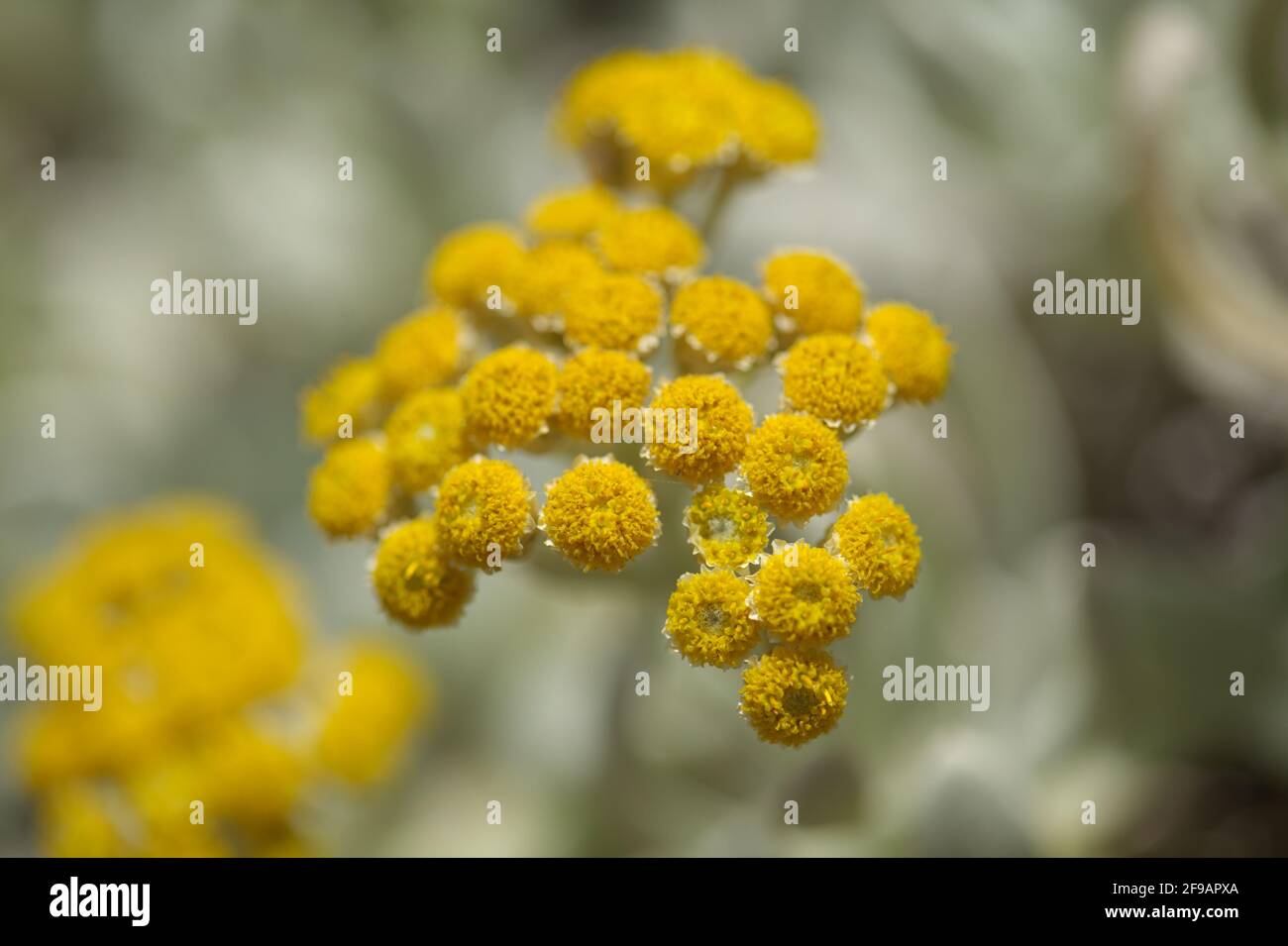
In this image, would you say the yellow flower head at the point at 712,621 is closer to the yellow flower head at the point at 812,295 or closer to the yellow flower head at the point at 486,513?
the yellow flower head at the point at 486,513

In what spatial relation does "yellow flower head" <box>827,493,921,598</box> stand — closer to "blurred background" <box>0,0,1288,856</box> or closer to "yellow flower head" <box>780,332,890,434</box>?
"yellow flower head" <box>780,332,890,434</box>

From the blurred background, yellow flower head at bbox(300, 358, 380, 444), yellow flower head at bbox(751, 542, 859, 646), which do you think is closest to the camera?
yellow flower head at bbox(751, 542, 859, 646)

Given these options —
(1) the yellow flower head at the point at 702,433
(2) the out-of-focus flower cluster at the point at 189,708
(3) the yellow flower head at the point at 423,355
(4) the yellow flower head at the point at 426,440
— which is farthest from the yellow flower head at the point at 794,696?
(2) the out-of-focus flower cluster at the point at 189,708

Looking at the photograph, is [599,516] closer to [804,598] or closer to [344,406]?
[804,598]

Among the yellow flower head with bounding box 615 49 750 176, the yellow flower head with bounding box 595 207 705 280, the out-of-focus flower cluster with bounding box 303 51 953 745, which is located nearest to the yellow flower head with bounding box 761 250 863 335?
the out-of-focus flower cluster with bounding box 303 51 953 745

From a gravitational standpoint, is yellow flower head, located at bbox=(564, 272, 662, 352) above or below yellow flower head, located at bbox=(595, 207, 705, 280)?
below

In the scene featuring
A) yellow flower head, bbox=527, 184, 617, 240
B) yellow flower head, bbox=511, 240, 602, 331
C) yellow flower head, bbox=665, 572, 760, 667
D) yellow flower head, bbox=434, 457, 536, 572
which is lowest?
yellow flower head, bbox=665, 572, 760, 667

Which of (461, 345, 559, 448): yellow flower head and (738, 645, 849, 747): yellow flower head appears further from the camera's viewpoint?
(461, 345, 559, 448): yellow flower head

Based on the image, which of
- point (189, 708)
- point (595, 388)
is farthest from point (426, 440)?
point (189, 708)
